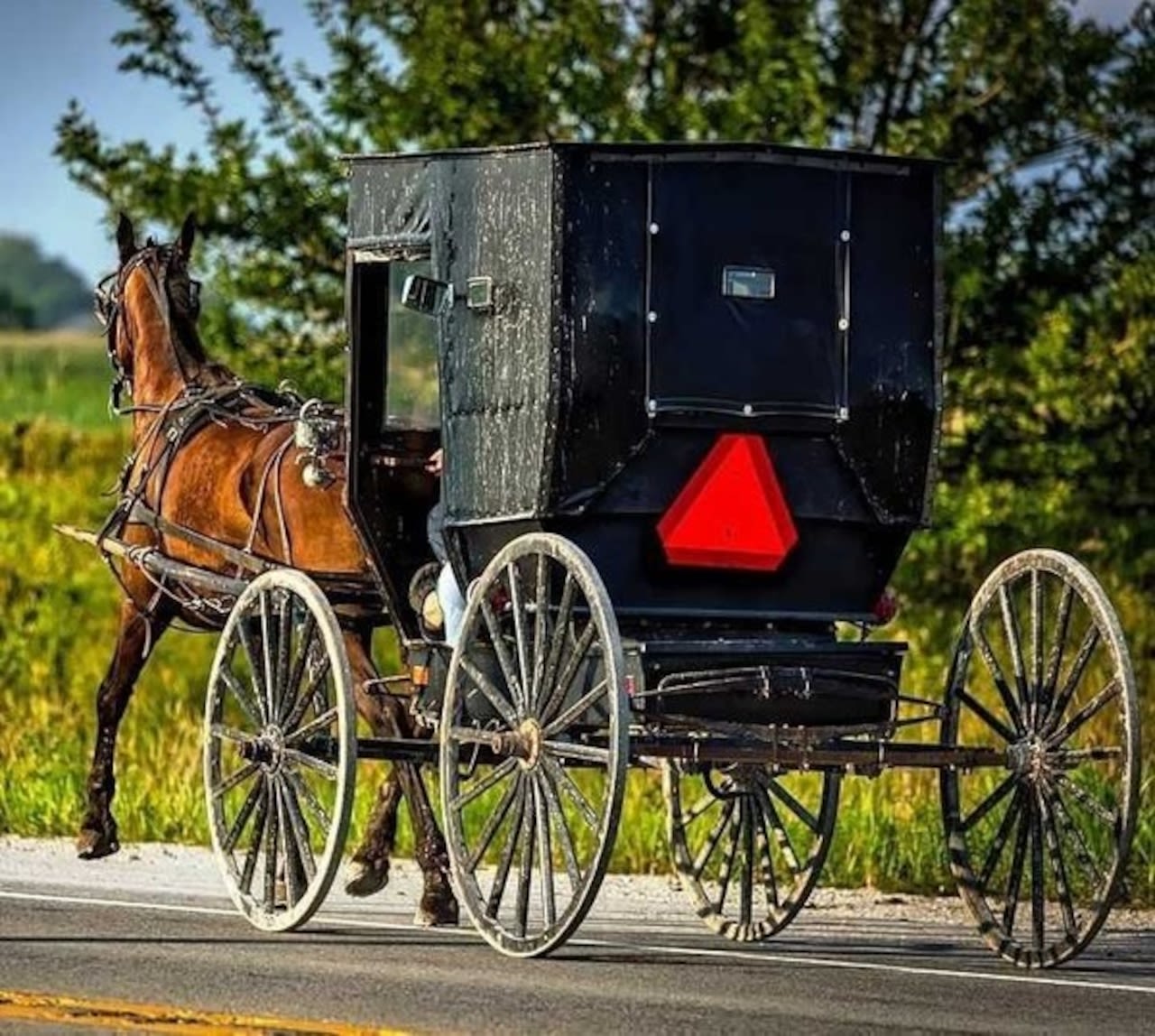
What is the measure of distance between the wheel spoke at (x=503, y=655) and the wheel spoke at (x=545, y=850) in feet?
0.94

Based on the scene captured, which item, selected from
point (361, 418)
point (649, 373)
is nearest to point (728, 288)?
point (649, 373)

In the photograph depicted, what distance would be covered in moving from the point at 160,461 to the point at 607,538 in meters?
3.26

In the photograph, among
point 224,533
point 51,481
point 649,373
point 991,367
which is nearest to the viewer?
point 649,373

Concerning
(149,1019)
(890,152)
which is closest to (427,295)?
(149,1019)

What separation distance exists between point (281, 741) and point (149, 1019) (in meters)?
2.42

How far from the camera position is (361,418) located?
12602 mm

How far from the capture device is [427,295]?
38.5ft

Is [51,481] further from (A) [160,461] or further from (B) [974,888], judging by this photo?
(B) [974,888]

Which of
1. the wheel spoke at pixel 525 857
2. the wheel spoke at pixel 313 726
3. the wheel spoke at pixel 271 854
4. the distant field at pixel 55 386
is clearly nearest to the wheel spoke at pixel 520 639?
the wheel spoke at pixel 525 857

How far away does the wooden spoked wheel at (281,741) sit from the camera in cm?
1150

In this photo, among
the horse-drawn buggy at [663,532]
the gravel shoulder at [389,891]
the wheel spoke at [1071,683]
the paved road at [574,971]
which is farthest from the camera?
the gravel shoulder at [389,891]

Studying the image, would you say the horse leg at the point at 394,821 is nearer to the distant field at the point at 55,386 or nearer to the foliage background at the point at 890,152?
the foliage background at the point at 890,152

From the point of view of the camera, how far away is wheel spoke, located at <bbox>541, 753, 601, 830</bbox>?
34.4 feet

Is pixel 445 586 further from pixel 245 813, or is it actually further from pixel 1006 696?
pixel 1006 696
